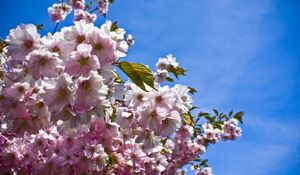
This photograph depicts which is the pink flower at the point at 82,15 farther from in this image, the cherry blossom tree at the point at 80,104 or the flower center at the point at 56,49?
the flower center at the point at 56,49

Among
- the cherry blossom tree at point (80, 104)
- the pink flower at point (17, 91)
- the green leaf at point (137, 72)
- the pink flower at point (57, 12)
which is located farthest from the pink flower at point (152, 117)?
the pink flower at point (57, 12)

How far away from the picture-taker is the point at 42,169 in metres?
2.88

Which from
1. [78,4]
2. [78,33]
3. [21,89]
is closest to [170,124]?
[78,33]

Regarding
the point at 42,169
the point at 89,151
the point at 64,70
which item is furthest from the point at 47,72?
the point at 42,169

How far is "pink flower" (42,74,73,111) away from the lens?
1.87 metres

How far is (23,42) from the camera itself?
2.07 meters

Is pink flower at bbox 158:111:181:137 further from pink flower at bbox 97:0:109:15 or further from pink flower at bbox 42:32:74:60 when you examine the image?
pink flower at bbox 97:0:109:15

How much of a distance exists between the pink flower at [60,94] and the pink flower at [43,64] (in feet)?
0.26

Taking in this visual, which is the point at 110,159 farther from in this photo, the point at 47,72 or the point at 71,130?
the point at 47,72

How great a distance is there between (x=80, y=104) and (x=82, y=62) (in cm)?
26

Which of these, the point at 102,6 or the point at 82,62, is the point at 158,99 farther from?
the point at 102,6

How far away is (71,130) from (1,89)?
63 cm

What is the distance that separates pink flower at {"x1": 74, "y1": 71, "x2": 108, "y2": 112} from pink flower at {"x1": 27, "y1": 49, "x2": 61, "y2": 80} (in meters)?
0.18

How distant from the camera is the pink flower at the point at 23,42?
6.72 feet
